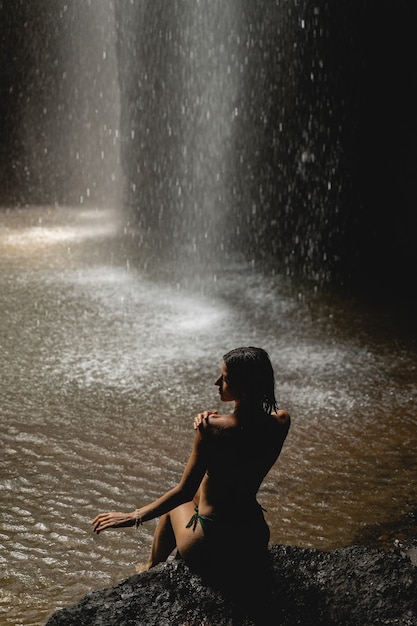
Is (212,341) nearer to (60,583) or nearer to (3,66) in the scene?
(60,583)

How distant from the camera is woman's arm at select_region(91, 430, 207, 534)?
224 centimetres

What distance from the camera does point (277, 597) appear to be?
2061 mm

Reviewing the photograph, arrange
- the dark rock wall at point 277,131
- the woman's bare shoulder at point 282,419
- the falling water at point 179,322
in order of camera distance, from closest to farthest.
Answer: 1. the woman's bare shoulder at point 282,419
2. the falling water at point 179,322
3. the dark rock wall at point 277,131

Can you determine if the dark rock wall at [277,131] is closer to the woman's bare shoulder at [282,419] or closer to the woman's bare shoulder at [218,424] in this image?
the woman's bare shoulder at [282,419]

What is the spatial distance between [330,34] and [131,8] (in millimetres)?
4534

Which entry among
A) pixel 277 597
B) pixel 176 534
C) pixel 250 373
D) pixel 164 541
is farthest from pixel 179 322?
pixel 277 597

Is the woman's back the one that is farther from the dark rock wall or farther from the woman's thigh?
the dark rock wall

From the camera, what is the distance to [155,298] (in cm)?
712

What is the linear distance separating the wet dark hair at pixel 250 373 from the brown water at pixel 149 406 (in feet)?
3.87

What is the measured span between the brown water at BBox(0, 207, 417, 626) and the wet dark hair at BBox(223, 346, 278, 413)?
3.87ft

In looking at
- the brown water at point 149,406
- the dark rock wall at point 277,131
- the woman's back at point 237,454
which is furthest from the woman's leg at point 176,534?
the dark rock wall at point 277,131

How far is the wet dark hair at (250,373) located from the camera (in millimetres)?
2197

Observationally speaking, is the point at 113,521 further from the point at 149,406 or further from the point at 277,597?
the point at 149,406

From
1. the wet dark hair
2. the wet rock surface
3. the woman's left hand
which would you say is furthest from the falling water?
the wet dark hair
